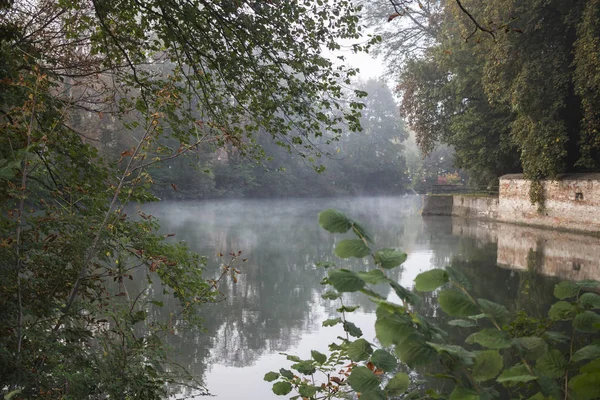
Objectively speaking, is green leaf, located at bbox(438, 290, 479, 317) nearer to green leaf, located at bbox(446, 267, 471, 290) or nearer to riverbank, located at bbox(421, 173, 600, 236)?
green leaf, located at bbox(446, 267, 471, 290)

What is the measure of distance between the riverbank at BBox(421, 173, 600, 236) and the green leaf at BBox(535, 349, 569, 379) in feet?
48.5

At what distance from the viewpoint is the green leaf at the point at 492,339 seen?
3.69 feet

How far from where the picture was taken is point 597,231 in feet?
46.8

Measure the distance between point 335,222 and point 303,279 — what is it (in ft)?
28.8

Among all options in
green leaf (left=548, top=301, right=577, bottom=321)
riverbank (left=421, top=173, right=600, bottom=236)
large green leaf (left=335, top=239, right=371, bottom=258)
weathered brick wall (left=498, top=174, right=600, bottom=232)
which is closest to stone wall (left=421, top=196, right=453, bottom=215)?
riverbank (left=421, top=173, right=600, bottom=236)

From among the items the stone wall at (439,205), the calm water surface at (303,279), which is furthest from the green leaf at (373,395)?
the stone wall at (439,205)

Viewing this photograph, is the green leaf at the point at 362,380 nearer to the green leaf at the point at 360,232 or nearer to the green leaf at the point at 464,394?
the green leaf at the point at 464,394

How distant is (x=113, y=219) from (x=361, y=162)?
5126 cm

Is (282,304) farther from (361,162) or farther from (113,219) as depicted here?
(361,162)

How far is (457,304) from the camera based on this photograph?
1125mm

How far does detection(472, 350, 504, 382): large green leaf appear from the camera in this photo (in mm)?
1149

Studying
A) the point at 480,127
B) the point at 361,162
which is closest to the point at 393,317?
the point at 480,127

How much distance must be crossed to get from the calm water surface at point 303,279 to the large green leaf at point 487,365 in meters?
2.22

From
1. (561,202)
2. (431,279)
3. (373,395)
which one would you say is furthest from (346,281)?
(561,202)
